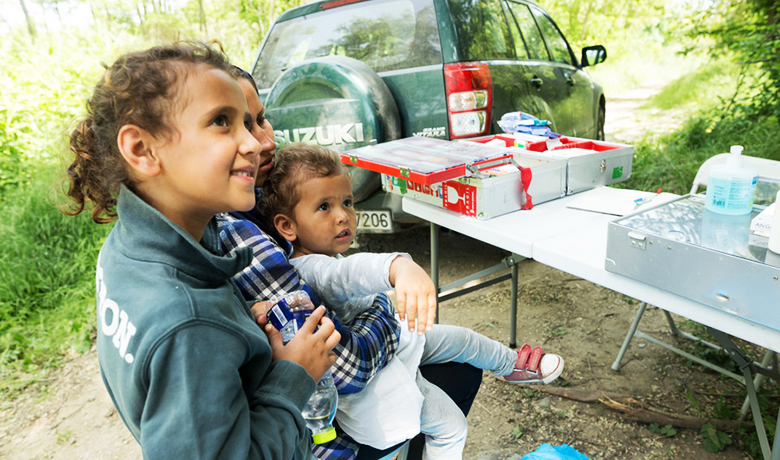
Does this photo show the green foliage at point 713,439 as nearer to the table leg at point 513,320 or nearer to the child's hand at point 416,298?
the table leg at point 513,320

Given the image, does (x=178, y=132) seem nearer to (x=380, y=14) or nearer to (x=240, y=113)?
(x=240, y=113)

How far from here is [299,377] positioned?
904 millimetres

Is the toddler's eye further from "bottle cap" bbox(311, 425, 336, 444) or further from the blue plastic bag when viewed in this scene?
the blue plastic bag

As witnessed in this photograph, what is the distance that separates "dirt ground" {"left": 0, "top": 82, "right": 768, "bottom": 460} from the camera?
2133 mm

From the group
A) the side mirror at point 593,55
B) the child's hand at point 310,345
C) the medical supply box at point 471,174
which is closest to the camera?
the child's hand at point 310,345

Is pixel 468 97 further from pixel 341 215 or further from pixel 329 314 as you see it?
pixel 329 314

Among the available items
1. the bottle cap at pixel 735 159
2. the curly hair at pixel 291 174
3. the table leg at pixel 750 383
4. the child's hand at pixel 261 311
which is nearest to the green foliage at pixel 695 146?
the table leg at pixel 750 383

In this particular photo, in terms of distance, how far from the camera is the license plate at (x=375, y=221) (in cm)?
312

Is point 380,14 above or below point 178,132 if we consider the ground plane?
above

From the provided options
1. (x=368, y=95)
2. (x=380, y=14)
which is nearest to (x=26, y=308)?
(x=368, y=95)

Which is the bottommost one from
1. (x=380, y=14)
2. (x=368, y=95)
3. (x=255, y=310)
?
(x=255, y=310)

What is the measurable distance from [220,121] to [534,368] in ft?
5.29

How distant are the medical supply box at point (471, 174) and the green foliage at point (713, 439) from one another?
1.15 m

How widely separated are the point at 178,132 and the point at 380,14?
2.68 metres
